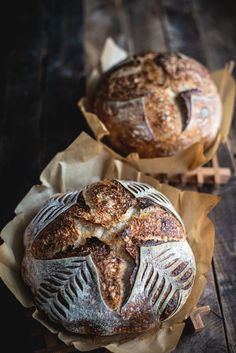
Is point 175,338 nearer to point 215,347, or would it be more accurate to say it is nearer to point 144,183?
point 215,347

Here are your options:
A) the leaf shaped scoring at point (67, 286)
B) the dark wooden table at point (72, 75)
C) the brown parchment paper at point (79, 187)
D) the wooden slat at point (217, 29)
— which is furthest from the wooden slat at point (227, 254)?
the wooden slat at point (217, 29)

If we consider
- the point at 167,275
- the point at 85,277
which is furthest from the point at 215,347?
the point at 85,277

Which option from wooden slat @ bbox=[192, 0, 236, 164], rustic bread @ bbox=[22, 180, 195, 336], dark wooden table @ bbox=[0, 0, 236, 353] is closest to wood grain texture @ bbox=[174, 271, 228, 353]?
dark wooden table @ bbox=[0, 0, 236, 353]

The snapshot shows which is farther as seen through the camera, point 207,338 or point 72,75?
point 72,75

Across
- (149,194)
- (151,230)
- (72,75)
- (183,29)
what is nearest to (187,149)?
(149,194)

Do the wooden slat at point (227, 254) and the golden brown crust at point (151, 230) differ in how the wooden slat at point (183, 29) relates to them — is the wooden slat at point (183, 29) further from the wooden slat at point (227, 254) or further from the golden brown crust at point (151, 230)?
the golden brown crust at point (151, 230)

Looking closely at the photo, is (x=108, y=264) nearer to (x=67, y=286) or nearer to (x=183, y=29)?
(x=67, y=286)

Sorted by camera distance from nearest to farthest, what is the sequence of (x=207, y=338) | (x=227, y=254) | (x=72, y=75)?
(x=207, y=338), (x=227, y=254), (x=72, y=75)

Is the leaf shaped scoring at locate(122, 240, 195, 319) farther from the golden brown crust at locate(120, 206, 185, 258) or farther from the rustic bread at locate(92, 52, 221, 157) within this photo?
the rustic bread at locate(92, 52, 221, 157)
